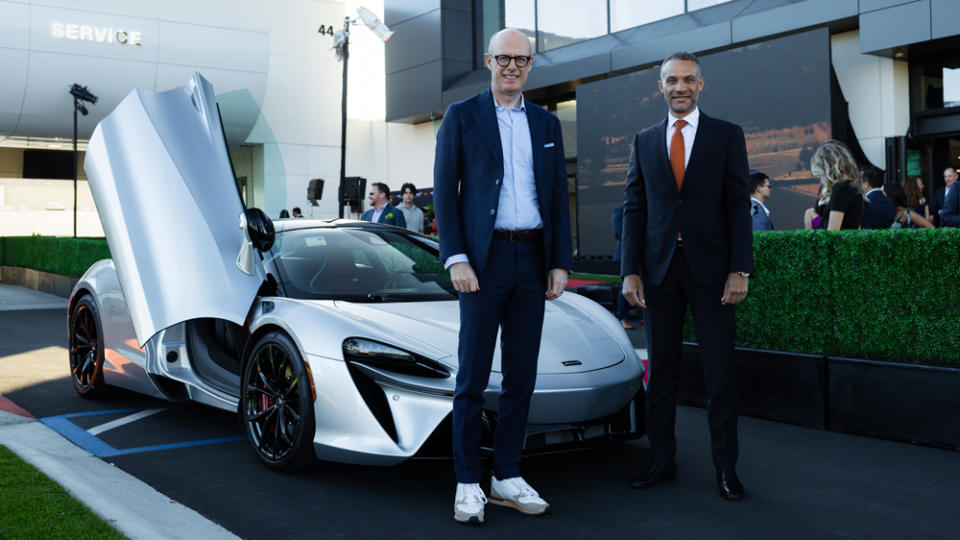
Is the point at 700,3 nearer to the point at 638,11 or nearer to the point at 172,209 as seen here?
the point at 638,11

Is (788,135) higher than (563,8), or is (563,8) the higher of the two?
(563,8)

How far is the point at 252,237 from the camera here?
4.17 m

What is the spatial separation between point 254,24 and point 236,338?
90.3ft

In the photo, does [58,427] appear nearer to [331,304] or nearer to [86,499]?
[86,499]

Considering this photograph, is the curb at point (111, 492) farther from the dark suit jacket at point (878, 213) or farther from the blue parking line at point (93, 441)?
the dark suit jacket at point (878, 213)

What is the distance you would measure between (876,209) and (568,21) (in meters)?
15.6

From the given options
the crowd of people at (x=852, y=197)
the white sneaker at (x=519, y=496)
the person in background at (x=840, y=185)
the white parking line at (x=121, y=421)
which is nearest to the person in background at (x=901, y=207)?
the crowd of people at (x=852, y=197)

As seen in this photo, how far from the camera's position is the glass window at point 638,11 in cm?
1841

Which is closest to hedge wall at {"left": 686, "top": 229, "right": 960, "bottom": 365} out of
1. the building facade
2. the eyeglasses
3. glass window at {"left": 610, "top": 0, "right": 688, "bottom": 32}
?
the eyeglasses

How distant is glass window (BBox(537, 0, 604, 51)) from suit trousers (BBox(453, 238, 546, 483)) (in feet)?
58.5

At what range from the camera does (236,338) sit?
4.77m

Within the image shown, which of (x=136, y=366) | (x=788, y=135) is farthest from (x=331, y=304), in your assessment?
(x=788, y=135)

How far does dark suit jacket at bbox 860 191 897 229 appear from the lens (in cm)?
659

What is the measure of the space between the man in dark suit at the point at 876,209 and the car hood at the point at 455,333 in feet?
11.0
